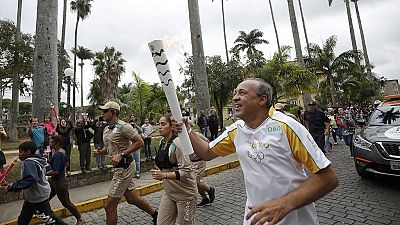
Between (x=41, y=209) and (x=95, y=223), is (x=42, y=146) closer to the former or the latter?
(x=95, y=223)

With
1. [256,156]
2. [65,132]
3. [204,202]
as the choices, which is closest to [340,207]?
[204,202]

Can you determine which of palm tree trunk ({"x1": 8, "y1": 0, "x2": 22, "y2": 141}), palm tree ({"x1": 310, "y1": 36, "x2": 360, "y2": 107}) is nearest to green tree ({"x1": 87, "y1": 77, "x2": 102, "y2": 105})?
palm tree trunk ({"x1": 8, "y1": 0, "x2": 22, "y2": 141})

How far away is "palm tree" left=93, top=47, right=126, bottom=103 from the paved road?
28.4 metres

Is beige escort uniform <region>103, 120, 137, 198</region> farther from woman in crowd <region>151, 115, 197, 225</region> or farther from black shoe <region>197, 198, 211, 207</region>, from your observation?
black shoe <region>197, 198, 211, 207</region>

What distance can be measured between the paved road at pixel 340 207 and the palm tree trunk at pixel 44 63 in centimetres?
417

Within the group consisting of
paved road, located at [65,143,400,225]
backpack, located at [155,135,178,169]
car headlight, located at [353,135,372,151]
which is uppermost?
backpack, located at [155,135,178,169]

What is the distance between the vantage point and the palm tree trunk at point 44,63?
843 centimetres

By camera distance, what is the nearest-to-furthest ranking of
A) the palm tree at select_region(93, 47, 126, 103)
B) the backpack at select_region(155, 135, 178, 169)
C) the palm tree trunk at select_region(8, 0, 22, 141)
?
1. the backpack at select_region(155, 135, 178, 169)
2. the palm tree trunk at select_region(8, 0, 22, 141)
3. the palm tree at select_region(93, 47, 126, 103)

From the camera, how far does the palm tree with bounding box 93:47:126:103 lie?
1314 inches

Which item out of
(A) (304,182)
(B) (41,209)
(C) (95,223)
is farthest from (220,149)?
(C) (95,223)

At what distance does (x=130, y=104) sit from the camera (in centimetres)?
2667

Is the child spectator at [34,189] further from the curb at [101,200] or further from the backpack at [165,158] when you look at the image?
the backpack at [165,158]

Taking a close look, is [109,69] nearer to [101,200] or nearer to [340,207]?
[101,200]

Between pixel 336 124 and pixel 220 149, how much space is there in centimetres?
1186
